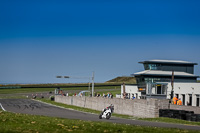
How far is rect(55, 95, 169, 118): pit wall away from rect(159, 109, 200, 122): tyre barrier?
46.1 inches

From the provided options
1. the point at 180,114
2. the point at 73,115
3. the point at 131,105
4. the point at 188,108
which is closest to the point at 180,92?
the point at 131,105

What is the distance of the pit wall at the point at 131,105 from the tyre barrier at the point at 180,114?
1.17m

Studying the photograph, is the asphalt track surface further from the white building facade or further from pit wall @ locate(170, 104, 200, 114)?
the white building facade

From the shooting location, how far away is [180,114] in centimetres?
3012

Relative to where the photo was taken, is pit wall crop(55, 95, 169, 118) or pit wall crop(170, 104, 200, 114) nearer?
pit wall crop(170, 104, 200, 114)

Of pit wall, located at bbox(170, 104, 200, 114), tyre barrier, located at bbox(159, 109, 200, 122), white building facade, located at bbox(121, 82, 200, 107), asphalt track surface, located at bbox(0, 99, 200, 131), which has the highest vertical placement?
white building facade, located at bbox(121, 82, 200, 107)

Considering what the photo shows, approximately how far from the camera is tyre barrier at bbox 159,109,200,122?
28688mm

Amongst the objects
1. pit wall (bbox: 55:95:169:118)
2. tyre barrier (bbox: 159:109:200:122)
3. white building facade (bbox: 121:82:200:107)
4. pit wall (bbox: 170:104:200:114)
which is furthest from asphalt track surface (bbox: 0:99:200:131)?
white building facade (bbox: 121:82:200:107)

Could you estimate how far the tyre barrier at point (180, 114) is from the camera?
28.7 m

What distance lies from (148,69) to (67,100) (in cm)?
2199

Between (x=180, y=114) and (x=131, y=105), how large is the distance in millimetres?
12471

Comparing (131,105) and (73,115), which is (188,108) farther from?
(73,115)

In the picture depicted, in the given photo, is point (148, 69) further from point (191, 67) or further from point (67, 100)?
point (67, 100)

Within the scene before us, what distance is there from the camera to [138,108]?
131 feet
